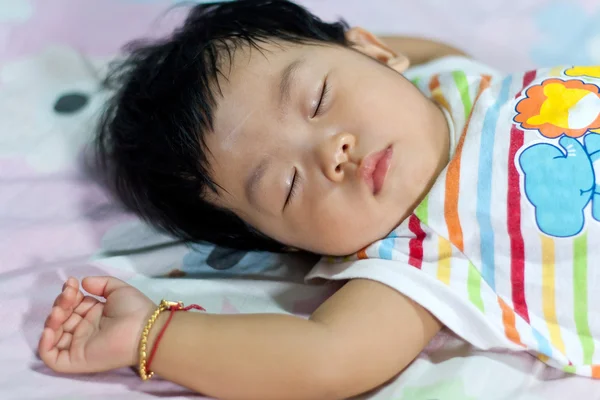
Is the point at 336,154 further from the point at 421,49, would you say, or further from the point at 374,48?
the point at 421,49

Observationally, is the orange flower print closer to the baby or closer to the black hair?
the baby

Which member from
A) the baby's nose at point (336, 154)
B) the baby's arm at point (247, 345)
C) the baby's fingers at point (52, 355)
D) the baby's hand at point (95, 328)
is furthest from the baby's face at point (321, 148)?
the baby's fingers at point (52, 355)

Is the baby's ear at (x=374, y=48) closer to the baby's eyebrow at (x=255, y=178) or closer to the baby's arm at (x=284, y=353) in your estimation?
the baby's eyebrow at (x=255, y=178)

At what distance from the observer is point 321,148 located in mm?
1085

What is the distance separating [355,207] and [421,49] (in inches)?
25.7

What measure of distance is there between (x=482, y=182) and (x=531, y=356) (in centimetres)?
28

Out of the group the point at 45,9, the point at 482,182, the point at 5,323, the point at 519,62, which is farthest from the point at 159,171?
the point at 519,62

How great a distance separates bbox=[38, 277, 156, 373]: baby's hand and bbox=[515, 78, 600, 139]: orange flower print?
0.68 m

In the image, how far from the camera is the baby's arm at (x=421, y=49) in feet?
5.26

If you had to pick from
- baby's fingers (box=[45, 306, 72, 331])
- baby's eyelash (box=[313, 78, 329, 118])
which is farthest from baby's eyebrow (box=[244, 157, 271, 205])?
baby's fingers (box=[45, 306, 72, 331])

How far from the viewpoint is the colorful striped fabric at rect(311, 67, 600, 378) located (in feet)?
3.43

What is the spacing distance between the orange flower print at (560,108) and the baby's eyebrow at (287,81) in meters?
0.37

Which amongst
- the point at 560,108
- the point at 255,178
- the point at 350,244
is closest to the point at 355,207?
the point at 350,244

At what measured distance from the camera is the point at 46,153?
1427mm
